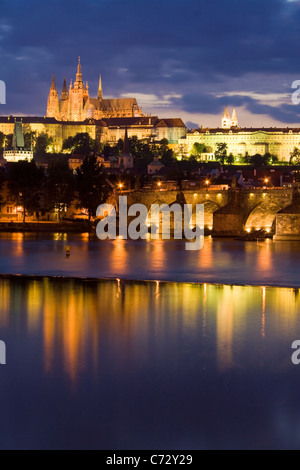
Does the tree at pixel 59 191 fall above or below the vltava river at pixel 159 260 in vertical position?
above

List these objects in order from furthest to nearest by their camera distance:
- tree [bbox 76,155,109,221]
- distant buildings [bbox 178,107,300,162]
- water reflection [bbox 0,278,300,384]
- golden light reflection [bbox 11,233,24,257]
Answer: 1. distant buildings [bbox 178,107,300,162]
2. tree [bbox 76,155,109,221]
3. golden light reflection [bbox 11,233,24,257]
4. water reflection [bbox 0,278,300,384]

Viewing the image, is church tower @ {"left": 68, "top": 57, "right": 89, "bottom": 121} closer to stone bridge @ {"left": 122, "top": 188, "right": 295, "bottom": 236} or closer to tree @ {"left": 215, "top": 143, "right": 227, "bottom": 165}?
tree @ {"left": 215, "top": 143, "right": 227, "bottom": 165}

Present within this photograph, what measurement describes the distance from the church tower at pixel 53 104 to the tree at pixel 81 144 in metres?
27.1

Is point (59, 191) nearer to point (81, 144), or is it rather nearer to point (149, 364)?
point (149, 364)

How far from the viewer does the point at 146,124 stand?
13950 centimetres

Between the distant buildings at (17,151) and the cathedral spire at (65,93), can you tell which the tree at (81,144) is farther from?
the cathedral spire at (65,93)

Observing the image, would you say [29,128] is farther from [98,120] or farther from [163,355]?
[163,355]

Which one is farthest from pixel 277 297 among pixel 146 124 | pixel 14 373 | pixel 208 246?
pixel 146 124

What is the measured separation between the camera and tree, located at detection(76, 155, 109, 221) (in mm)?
47844

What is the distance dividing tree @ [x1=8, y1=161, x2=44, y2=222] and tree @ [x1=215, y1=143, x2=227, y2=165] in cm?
6620

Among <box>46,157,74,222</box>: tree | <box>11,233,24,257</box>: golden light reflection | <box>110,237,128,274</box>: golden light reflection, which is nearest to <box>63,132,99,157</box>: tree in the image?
<box>46,157,74,222</box>: tree

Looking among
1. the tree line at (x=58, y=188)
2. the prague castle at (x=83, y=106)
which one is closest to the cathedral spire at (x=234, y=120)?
the prague castle at (x=83, y=106)

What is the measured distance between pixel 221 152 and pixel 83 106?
142 ft

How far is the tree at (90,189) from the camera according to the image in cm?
4784
